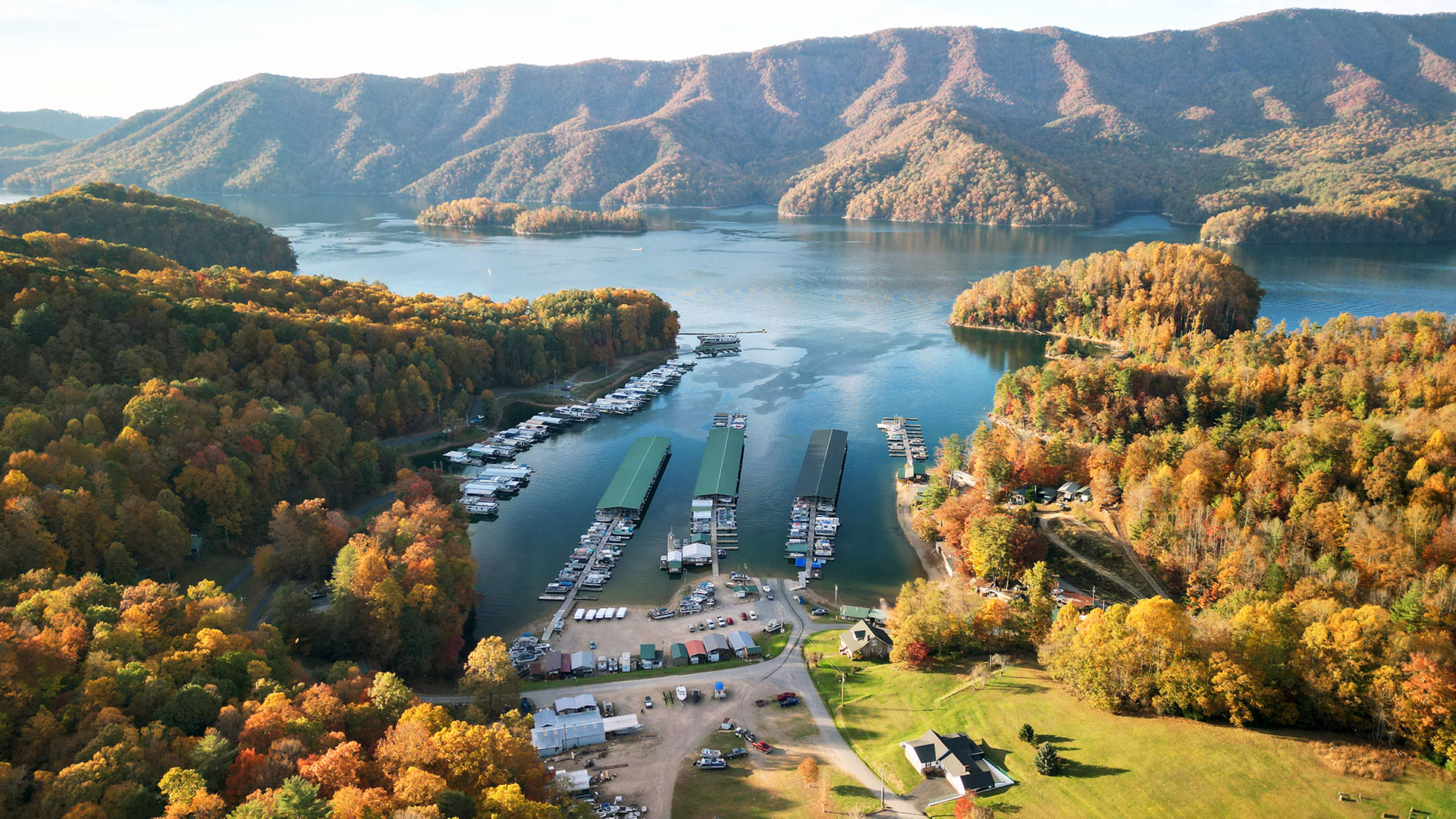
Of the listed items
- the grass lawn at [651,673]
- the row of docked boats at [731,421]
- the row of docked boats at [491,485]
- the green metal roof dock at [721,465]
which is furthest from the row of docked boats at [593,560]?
the row of docked boats at [731,421]

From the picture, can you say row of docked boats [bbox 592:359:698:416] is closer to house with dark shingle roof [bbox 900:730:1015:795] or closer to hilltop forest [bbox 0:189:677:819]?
hilltop forest [bbox 0:189:677:819]

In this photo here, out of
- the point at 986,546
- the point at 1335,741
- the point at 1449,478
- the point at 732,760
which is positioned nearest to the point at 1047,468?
the point at 986,546

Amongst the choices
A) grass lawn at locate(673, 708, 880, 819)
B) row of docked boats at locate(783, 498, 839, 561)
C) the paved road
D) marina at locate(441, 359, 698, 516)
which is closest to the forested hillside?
marina at locate(441, 359, 698, 516)

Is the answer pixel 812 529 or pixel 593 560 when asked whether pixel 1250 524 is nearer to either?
pixel 812 529

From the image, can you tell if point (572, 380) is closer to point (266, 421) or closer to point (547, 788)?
point (266, 421)

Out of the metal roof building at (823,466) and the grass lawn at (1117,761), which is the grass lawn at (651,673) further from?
the metal roof building at (823,466)

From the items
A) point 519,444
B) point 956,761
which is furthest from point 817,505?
point 956,761
